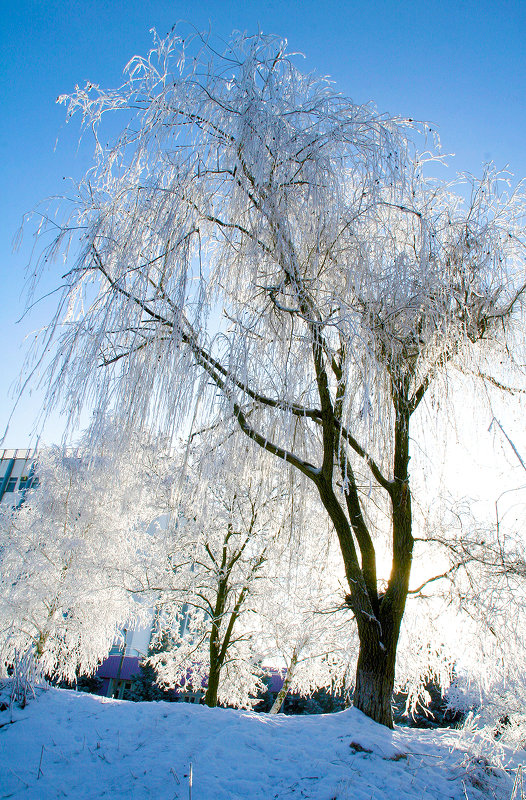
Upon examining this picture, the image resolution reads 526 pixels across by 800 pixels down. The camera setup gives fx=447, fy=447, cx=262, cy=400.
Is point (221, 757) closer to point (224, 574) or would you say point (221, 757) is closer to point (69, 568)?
point (224, 574)

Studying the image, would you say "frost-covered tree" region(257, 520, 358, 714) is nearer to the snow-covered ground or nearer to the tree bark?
the tree bark

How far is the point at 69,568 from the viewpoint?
10.6 metres

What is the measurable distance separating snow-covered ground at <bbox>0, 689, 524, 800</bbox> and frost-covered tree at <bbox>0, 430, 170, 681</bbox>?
21.6 ft

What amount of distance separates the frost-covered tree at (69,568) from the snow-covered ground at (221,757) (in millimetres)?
6599

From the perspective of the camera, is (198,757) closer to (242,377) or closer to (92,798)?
(92,798)

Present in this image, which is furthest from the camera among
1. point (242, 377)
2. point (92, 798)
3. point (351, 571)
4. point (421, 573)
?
point (421, 573)

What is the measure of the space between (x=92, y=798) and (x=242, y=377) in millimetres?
2467

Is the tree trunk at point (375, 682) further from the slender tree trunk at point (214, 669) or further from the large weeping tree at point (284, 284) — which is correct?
the slender tree trunk at point (214, 669)

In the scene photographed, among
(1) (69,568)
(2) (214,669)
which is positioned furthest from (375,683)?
(1) (69,568)

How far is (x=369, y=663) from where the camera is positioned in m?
3.68

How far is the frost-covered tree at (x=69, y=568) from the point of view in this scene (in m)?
10.3

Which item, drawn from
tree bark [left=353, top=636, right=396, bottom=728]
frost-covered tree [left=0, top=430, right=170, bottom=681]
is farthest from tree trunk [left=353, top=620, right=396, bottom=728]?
frost-covered tree [left=0, top=430, right=170, bottom=681]

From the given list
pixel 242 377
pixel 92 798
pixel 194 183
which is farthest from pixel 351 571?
pixel 194 183

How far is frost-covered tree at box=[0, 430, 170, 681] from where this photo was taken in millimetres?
10328
